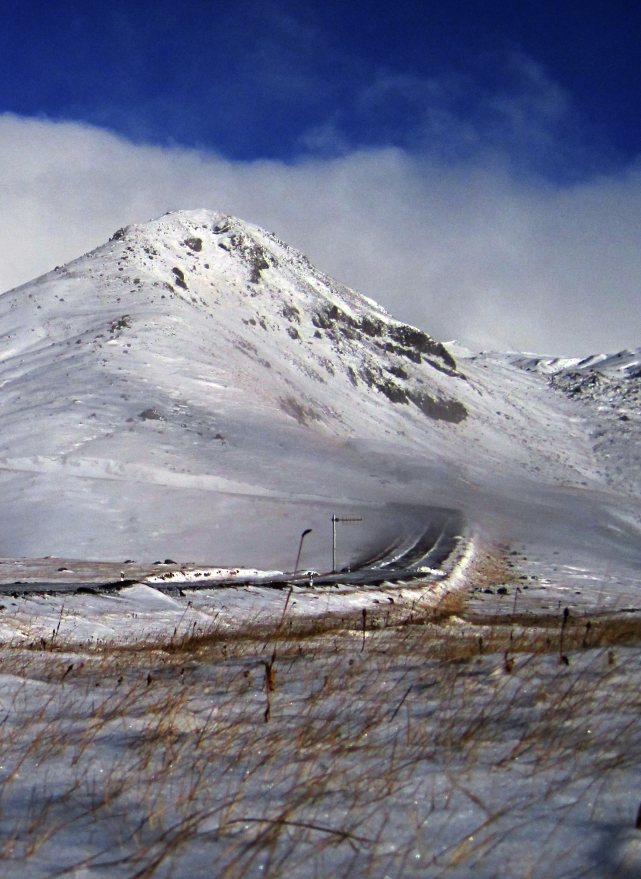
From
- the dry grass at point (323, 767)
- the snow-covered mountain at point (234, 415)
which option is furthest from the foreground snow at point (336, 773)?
the snow-covered mountain at point (234, 415)

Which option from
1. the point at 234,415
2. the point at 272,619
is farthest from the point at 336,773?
the point at 234,415

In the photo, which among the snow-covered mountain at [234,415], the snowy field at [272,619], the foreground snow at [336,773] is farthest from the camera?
the snow-covered mountain at [234,415]

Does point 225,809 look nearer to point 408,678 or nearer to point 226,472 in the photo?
point 408,678

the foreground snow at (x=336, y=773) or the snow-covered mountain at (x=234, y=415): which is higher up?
the snow-covered mountain at (x=234, y=415)

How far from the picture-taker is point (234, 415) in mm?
66250

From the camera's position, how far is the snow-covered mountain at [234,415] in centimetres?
4347

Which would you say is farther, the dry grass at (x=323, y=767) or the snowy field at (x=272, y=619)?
the snowy field at (x=272, y=619)

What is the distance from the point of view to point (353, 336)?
12525 cm

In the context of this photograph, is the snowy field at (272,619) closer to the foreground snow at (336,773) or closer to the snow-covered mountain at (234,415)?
the foreground snow at (336,773)

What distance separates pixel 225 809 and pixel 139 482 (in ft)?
154

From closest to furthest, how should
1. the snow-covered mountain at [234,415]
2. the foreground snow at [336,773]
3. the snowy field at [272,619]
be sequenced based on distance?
the foreground snow at [336,773], the snowy field at [272,619], the snow-covered mountain at [234,415]

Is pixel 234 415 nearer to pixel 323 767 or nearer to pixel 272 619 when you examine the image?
pixel 272 619

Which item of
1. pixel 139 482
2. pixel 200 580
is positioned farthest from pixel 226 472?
pixel 200 580

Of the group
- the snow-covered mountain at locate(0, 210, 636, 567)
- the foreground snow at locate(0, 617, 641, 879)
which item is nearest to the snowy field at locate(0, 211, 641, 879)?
the foreground snow at locate(0, 617, 641, 879)
